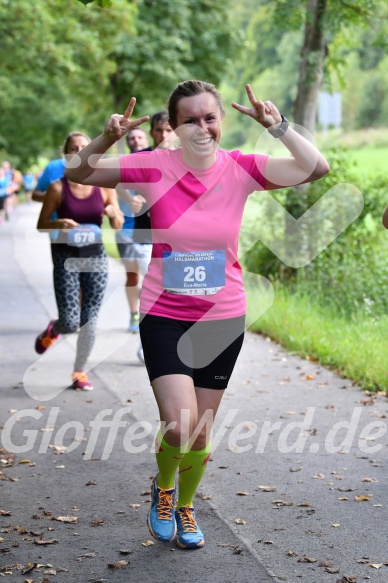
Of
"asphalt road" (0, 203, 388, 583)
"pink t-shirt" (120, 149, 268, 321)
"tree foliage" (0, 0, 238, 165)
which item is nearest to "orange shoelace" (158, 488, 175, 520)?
"asphalt road" (0, 203, 388, 583)

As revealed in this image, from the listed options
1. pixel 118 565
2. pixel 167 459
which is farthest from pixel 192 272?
pixel 118 565

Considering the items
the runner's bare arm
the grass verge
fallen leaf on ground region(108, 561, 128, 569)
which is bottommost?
the grass verge

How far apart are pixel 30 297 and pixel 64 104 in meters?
37.4

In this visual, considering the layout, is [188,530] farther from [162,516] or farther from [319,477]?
[319,477]

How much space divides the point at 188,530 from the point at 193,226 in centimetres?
139

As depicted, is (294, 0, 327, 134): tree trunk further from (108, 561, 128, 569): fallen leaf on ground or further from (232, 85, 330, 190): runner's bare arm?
(108, 561, 128, 569): fallen leaf on ground

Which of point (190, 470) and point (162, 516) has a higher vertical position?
point (190, 470)

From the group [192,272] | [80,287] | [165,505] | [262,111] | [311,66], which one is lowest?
[165,505]

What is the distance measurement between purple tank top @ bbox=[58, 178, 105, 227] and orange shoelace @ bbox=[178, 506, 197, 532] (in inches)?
148

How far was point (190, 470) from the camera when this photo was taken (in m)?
4.76

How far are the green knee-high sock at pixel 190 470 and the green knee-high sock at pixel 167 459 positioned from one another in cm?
7

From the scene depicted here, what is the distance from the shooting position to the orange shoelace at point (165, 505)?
4.72 meters

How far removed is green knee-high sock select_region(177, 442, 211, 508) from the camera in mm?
4750

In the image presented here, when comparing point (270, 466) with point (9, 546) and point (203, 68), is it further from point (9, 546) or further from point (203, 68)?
point (203, 68)
